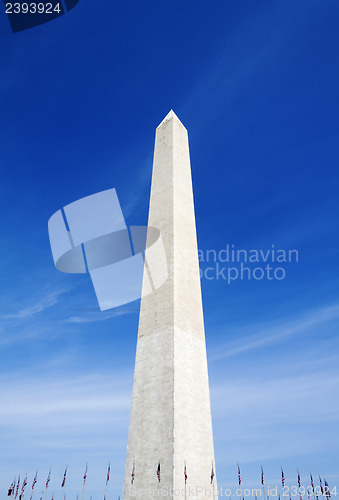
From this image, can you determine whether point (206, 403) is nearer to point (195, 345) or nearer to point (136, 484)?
point (195, 345)

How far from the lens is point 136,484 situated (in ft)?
61.4

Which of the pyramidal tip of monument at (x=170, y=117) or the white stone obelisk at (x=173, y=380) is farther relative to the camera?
the pyramidal tip of monument at (x=170, y=117)

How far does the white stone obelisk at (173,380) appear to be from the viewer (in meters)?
18.2

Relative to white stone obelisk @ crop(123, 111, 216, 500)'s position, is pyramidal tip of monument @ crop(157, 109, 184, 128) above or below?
above

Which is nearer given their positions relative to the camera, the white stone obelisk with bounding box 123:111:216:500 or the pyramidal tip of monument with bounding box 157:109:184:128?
the white stone obelisk with bounding box 123:111:216:500

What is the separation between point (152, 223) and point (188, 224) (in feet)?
8.36

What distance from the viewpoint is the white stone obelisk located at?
1823cm

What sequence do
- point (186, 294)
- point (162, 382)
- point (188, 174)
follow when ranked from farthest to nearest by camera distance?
point (188, 174), point (186, 294), point (162, 382)

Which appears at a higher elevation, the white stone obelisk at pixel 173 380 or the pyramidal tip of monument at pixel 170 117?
the pyramidal tip of monument at pixel 170 117

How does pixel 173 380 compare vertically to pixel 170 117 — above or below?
below

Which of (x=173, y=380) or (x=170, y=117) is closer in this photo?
(x=173, y=380)

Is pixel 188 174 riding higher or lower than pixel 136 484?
higher

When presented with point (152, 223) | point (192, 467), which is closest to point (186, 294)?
point (152, 223)

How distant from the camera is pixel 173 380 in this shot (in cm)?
1939
